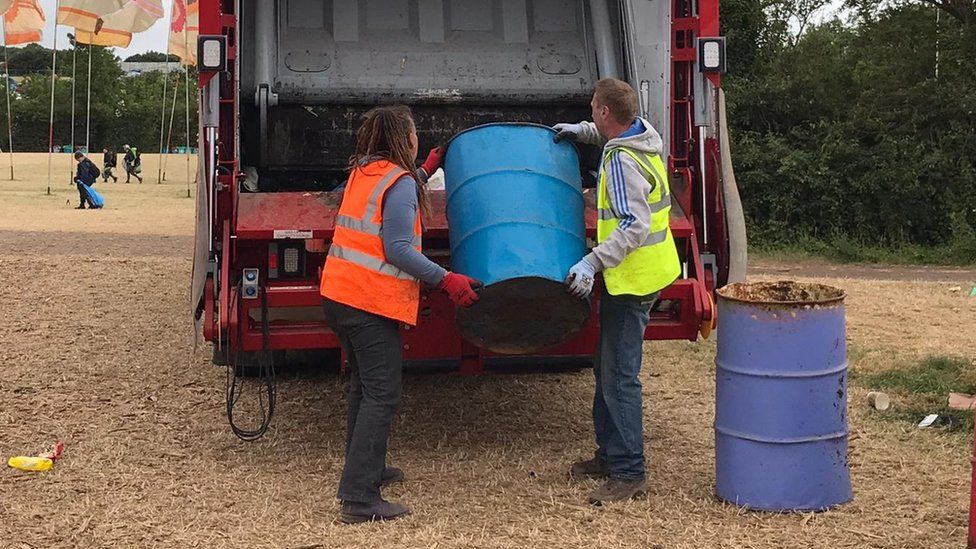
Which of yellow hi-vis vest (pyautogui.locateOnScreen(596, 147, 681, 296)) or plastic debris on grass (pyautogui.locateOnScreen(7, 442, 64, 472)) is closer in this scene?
yellow hi-vis vest (pyautogui.locateOnScreen(596, 147, 681, 296))

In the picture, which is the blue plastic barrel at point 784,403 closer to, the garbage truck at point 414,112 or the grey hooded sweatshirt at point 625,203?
the grey hooded sweatshirt at point 625,203

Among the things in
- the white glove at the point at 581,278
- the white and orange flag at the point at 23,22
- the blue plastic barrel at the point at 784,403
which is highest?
the white and orange flag at the point at 23,22

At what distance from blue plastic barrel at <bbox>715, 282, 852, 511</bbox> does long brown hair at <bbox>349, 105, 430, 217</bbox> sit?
4.20 feet

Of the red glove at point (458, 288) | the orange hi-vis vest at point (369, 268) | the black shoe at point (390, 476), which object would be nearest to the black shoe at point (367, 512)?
the black shoe at point (390, 476)

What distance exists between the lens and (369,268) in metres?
4.18

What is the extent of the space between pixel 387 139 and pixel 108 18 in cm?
2013

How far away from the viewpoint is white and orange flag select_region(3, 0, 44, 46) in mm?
25328

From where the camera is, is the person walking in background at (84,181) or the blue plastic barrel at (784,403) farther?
the person walking in background at (84,181)

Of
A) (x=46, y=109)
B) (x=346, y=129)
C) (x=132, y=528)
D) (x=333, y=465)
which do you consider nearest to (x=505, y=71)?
(x=346, y=129)

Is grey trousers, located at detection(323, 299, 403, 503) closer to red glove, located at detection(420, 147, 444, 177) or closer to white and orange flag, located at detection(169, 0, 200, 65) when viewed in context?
red glove, located at detection(420, 147, 444, 177)

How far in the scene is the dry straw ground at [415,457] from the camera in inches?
161

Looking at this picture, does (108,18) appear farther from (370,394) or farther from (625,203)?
(625,203)

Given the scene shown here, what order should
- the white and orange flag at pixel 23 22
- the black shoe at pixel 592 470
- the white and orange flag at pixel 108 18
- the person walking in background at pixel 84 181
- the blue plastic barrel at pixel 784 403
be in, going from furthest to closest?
the white and orange flag at pixel 23 22, the person walking in background at pixel 84 181, the white and orange flag at pixel 108 18, the black shoe at pixel 592 470, the blue plastic barrel at pixel 784 403

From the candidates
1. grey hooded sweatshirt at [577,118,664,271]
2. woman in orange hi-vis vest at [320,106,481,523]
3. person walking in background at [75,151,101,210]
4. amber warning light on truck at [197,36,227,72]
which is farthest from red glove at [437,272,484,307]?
person walking in background at [75,151,101,210]
